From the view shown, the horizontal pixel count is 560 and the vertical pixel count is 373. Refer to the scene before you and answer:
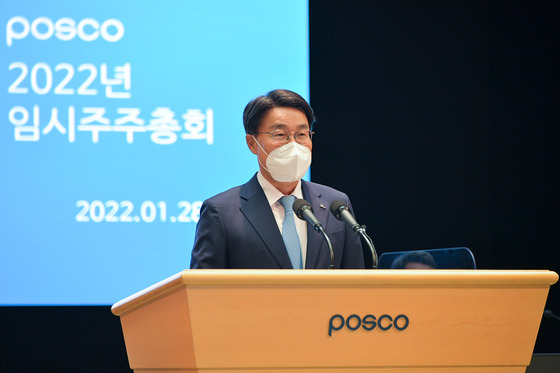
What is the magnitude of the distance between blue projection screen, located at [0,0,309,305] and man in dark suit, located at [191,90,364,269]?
129 centimetres

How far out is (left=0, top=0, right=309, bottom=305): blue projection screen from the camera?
11.3 feet

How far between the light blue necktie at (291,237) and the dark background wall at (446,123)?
191 centimetres

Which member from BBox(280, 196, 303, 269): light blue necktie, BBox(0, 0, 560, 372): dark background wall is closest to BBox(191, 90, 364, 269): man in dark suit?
BBox(280, 196, 303, 269): light blue necktie

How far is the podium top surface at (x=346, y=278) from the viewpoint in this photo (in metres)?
1.29

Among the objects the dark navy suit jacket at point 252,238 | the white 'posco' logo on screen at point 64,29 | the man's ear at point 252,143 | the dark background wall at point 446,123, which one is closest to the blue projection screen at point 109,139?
the white 'posco' logo on screen at point 64,29

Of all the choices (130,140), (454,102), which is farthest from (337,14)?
(130,140)

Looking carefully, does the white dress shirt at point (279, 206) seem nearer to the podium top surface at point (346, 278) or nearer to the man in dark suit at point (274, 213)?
the man in dark suit at point (274, 213)

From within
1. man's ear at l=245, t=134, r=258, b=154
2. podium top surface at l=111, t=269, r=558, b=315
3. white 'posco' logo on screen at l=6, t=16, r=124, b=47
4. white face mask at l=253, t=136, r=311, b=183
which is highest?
white 'posco' logo on screen at l=6, t=16, r=124, b=47

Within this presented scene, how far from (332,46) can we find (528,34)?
49.5 inches

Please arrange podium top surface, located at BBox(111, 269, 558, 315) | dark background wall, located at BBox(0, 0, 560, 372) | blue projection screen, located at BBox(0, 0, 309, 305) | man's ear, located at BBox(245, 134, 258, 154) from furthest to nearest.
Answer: dark background wall, located at BBox(0, 0, 560, 372) < blue projection screen, located at BBox(0, 0, 309, 305) < man's ear, located at BBox(245, 134, 258, 154) < podium top surface, located at BBox(111, 269, 558, 315)

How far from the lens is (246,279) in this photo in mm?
1299

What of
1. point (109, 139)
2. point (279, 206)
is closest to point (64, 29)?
point (109, 139)

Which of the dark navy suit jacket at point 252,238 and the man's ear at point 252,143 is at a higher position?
the man's ear at point 252,143

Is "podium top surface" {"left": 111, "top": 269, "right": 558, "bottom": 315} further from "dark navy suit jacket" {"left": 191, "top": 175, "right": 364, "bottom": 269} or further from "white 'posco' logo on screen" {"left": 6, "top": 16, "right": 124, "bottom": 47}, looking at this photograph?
"white 'posco' logo on screen" {"left": 6, "top": 16, "right": 124, "bottom": 47}
